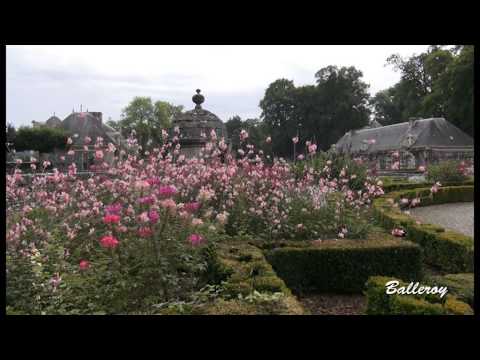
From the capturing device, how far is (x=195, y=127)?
923 centimetres

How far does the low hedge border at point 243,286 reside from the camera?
3.27 m

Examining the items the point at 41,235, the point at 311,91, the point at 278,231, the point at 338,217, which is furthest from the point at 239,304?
the point at 311,91

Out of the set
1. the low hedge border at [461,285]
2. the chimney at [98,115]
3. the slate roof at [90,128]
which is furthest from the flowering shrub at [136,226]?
the chimney at [98,115]

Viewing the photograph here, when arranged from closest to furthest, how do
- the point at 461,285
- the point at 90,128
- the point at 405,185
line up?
the point at 461,285, the point at 405,185, the point at 90,128

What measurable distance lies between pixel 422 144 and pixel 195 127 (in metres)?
28.6

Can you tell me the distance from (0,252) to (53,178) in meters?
2.47

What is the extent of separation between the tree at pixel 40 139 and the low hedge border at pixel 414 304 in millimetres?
23081

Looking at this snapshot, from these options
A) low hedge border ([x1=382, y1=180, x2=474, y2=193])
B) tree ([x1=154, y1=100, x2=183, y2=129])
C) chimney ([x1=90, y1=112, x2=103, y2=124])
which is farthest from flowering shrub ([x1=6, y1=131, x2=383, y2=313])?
tree ([x1=154, y1=100, x2=183, y2=129])

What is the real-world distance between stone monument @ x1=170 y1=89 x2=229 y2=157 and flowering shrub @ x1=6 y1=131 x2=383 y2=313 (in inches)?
67.2

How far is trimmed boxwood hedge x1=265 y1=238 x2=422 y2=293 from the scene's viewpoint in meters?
6.04

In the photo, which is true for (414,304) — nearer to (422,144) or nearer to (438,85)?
(422,144)

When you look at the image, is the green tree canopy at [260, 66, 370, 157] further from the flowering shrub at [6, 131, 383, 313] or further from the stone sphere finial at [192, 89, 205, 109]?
the flowering shrub at [6, 131, 383, 313]

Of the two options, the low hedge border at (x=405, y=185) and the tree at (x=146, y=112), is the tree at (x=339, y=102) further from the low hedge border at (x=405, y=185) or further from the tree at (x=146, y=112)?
the low hedge border at (x=405, y=185)

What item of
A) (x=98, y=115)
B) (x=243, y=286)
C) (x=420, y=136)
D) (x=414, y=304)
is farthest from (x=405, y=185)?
(x=98, y=115)
